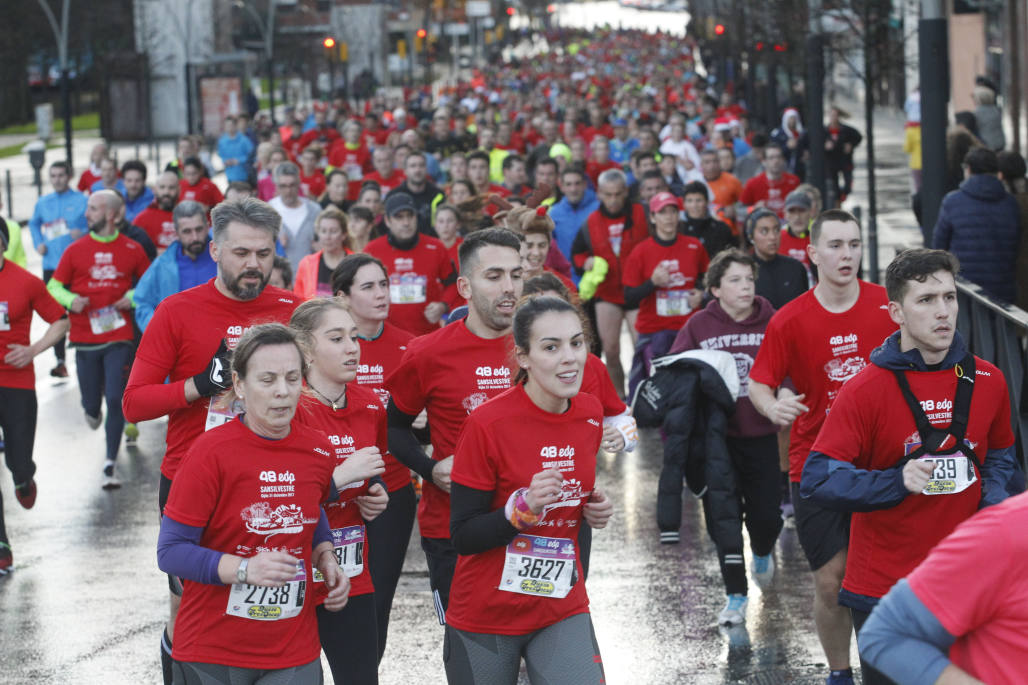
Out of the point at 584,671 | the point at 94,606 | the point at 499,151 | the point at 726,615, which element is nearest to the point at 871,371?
the point at 584,671

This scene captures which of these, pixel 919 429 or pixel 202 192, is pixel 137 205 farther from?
pixel 919 429

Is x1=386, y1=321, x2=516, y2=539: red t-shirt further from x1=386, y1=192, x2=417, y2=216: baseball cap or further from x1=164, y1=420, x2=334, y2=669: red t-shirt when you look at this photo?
x1=386, y1=192, x2=417, y2=216: baseball cap

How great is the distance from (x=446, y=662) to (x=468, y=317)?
1.55 m

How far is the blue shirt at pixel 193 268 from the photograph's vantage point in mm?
9555

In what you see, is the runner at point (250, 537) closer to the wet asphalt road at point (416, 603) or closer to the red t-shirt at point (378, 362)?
the red t-shirt at point (378, 362)

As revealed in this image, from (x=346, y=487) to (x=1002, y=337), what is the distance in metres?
4.18

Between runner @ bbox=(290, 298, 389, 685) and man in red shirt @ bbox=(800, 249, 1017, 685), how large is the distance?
1508mm

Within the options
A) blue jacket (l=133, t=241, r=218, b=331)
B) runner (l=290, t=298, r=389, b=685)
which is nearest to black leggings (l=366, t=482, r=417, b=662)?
runner (l=290, t=298, r=389, b=685)

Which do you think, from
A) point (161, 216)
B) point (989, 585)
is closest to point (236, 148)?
point (161, 216)

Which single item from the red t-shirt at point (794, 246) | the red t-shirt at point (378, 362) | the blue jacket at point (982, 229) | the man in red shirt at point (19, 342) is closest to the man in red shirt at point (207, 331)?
the red t-shirt at point (378, 362)

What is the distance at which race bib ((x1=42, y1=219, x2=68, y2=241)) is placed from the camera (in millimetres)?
15219

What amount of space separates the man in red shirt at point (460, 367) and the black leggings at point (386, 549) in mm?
132

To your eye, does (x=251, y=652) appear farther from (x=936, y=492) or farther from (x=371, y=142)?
(x=371, y=142)

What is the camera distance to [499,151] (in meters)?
21.3
